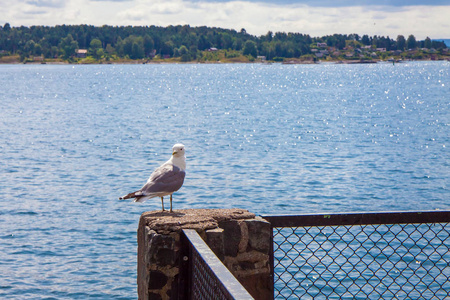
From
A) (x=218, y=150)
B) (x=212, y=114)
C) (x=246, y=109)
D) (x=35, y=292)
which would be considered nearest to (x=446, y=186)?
(x=218, y=150)

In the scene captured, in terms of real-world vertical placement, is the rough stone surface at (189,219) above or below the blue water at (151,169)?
above

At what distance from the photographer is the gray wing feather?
606 centimetres

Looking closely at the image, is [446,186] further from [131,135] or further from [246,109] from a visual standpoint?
[246,109]

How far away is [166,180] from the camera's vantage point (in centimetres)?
610

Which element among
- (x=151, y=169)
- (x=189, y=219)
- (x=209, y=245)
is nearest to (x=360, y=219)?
(x=209, y=245)

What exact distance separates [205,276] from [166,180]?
232 centimetres

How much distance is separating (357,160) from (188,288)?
37294 mm

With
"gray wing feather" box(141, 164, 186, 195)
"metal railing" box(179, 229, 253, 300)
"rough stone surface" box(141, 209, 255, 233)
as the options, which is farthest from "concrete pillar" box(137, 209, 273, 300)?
"gray wing feather" box(141, 164, 186, 195)

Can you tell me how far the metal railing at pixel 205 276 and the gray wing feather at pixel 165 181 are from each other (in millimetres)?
1275

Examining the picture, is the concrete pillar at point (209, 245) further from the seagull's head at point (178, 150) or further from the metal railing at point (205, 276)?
the seagull's head at point (178, 150)

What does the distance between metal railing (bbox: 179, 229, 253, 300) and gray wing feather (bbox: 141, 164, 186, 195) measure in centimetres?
128

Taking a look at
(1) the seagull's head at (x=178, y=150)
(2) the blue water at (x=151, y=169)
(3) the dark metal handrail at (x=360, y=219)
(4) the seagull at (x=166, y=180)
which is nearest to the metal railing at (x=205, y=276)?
(3) the dark metal handrail at (x=360, y=219)

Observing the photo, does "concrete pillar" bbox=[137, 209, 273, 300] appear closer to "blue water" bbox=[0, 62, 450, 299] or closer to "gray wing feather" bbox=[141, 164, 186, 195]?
"gray wing feather" bbox=[141, 164, 186, 195]

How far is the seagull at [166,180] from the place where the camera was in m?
6.06
